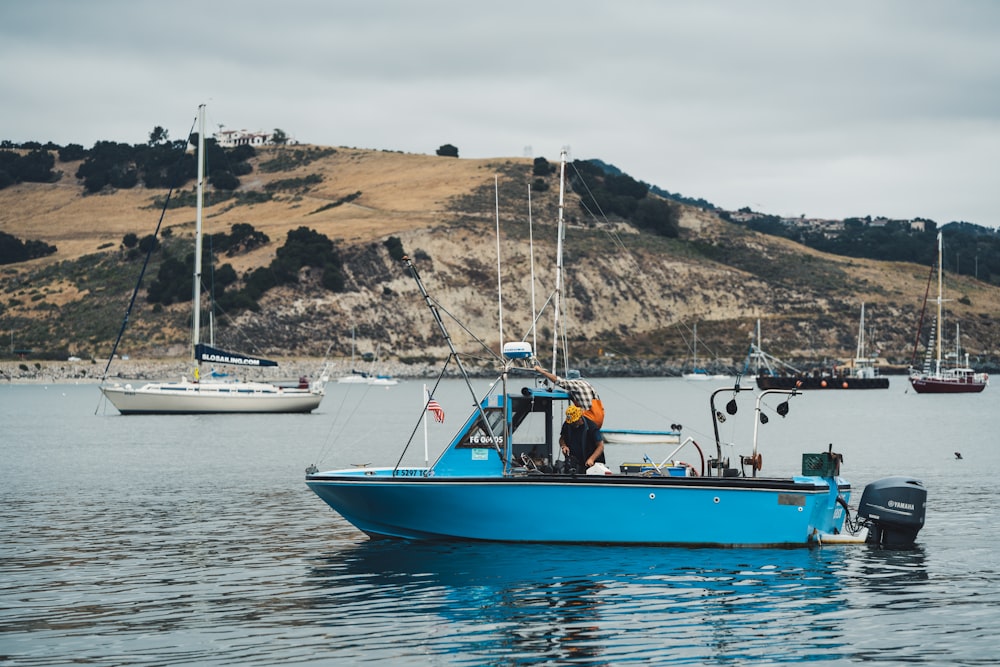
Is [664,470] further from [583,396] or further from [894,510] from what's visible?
[894,510]

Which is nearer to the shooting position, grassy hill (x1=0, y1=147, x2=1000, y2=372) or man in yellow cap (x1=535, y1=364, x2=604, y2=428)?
man in yellow cap (x1=535, y1=364, x2=604, y2=428)

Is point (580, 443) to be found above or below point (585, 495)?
above

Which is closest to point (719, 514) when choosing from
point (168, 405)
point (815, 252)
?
point (168, 405)

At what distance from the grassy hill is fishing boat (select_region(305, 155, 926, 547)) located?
105 meters

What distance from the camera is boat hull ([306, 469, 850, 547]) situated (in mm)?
21031

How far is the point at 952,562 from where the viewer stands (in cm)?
2195

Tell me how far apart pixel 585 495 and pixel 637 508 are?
89 cm

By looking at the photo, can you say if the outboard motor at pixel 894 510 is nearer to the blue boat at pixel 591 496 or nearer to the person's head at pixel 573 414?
the blue boat at pixel 591 496

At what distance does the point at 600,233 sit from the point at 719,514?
14997 cm

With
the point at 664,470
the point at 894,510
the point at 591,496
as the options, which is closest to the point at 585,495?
the point at 591,496

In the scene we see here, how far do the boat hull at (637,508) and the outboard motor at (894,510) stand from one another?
86 cm

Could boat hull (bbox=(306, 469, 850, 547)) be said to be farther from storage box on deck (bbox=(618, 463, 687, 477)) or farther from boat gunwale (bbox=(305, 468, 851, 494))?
storage box on deck (bbox=(618, 463, 687, 477))

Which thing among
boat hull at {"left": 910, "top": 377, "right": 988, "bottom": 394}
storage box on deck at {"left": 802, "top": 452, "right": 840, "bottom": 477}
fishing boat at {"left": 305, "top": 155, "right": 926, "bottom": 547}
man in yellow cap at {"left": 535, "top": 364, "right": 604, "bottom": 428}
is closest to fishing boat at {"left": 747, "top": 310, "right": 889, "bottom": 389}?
boat hull at {"left": 910, "top": 377, "right": 988, "bottom": 394}

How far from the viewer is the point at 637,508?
21234 mm
